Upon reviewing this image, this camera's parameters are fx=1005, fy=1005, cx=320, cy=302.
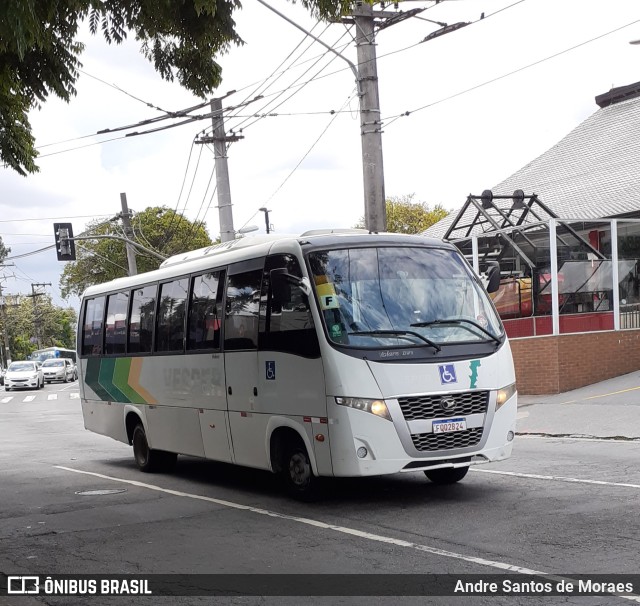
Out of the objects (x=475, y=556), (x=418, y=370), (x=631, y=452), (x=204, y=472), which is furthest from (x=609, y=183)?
(x=475, y=556)

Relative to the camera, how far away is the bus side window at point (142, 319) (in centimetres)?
1415

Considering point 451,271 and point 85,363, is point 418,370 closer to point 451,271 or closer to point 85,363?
point 451,271

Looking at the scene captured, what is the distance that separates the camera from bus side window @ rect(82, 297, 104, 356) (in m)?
16.4

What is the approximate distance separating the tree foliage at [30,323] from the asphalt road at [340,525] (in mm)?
111207

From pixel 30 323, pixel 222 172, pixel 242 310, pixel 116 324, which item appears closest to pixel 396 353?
pixel 242 310

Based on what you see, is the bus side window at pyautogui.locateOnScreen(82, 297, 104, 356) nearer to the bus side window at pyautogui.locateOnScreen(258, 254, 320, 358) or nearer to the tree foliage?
the bus side window at pyautogui.locateOnScreen(258, 254, 320, 358)

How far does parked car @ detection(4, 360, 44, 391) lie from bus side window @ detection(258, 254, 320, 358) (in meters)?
45.6

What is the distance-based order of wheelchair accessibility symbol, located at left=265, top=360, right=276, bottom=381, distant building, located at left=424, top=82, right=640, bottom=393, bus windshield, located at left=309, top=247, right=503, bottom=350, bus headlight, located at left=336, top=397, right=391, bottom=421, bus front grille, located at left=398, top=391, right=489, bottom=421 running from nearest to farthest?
1. bus headlight, located at left=336, top=397, right=391, bottom=421
2. bus front grille, located at left=398, top=391, right=489, bottom=421
3. bus windshield, located at left=309, top=247, right=503, bottom=350
4. wheelchair accessibility symbol, located at left=265, top=360, right=276, bottom=381
5. distant building, located at left=424, top=82, right=640, bottom=393

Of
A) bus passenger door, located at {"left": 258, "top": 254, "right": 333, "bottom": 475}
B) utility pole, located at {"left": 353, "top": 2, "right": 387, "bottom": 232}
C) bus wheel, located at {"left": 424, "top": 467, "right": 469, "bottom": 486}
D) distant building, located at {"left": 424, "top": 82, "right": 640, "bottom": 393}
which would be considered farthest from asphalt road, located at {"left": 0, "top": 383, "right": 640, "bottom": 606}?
distant building, located at {"left": 424, "top": 82, "right": 640, "bottom": 393}

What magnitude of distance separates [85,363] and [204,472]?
386 centimetres

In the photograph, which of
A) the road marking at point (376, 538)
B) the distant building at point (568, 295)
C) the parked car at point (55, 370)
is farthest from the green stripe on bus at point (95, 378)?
the parked car at point (55, 370)

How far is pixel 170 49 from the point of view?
979cm

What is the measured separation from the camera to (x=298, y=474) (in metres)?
10.3

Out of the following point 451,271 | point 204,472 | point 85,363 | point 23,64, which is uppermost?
point 23,64
